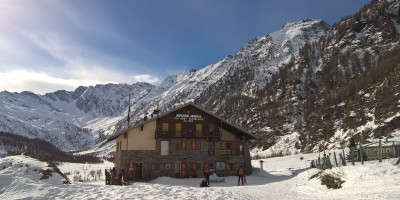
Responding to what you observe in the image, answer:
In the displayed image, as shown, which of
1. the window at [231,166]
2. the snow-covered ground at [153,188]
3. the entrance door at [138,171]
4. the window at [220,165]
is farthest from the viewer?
the window at [231,166]

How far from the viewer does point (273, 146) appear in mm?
105000

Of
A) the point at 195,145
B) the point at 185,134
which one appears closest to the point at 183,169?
the point at 195,145

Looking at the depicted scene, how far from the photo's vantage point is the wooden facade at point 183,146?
50062mm

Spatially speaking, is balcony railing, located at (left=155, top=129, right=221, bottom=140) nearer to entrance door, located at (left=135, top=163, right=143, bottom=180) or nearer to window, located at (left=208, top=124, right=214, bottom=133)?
window, located at (left=208, top=124, right=214, bottom=133)

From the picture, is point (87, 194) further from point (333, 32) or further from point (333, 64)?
point (333, 32)

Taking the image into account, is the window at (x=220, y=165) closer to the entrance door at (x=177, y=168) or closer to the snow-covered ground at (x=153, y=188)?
the entrance door at (x=177, y=168)

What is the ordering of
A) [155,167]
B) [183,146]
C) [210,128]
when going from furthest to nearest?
[210,128], [183,146], [155,167]

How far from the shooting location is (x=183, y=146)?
52000 millimetres

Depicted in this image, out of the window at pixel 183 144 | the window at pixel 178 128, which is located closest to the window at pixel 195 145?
the window at pixel 183 144

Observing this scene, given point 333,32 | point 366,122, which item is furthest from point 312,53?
point 366,122

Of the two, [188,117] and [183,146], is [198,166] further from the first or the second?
[188,117]

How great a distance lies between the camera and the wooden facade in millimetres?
50062

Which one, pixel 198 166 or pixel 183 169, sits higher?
pixel 198 166

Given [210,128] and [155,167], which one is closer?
[155,167]
